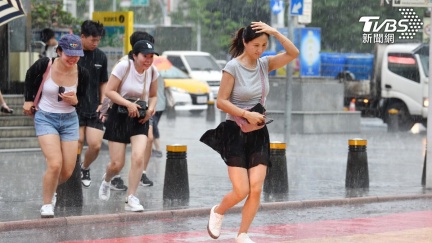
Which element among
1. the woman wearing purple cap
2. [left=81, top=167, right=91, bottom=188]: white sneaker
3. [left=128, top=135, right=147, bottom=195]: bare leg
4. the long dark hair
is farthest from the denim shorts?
[left=81, top=167, right=91, bottom=188]: white sneaker

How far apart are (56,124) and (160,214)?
1529 mm

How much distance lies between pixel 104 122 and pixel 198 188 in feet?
6.91

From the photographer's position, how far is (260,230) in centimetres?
1117

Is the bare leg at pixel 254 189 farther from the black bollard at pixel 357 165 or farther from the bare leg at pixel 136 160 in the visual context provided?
the black bollard at pixel 357 165

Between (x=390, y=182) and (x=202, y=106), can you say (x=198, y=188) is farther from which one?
(x=202, y=106)

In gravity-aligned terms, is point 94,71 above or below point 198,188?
above

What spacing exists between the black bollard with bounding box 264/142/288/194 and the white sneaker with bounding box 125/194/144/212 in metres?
2.69

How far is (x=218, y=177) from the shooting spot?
16453 millimetres

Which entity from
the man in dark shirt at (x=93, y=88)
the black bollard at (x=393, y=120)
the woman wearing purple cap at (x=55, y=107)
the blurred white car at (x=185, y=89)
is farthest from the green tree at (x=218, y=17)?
the woman wearing purple cap at (x=55, y=107)

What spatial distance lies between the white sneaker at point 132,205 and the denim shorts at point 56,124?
99cm

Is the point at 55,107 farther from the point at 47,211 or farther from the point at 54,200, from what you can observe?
the point at 54,200

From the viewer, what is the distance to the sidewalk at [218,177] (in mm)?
12805

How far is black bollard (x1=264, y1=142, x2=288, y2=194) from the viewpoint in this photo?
1433 centimetres

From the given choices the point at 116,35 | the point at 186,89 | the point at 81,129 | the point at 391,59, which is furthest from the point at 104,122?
the point at 186,89
